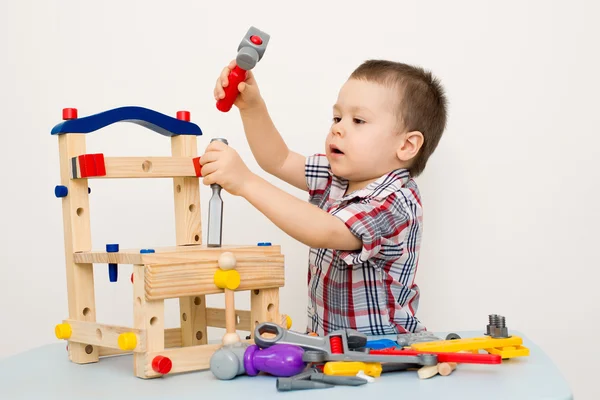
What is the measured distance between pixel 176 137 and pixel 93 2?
85 centimetres

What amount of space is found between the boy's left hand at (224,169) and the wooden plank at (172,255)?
3.3 inches

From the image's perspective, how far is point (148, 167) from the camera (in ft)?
3.59

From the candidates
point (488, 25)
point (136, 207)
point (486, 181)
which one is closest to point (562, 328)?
point (486, 181)

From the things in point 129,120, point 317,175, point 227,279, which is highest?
point 129,120

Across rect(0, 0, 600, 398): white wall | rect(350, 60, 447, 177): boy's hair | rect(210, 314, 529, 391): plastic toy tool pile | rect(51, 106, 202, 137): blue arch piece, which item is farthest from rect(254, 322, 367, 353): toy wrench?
rect(0, 0, 600, 398): white wall

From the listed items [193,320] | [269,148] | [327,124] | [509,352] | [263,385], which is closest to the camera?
[263,385]

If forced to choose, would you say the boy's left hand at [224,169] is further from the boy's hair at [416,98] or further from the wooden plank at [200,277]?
the boy's hair at [416,98]

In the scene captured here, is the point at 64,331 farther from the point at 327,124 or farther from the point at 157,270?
the point at 327,124

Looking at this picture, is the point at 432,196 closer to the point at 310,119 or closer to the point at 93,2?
the point at 310,119

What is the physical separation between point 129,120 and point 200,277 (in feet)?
0.99

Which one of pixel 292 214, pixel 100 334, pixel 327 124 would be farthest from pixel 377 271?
pixel 327 124

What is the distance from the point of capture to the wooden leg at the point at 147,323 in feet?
3.07

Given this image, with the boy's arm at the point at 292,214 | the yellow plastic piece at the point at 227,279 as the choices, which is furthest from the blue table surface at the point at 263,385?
the boy's arm at the point at 292,214

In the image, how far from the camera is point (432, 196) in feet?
5.77
